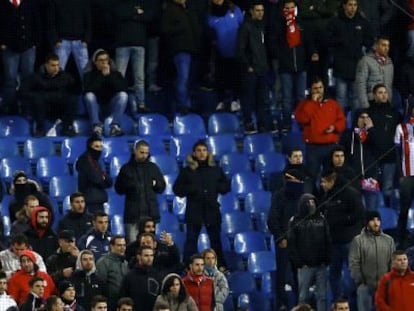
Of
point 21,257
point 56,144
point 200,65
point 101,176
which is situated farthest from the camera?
point 200,65

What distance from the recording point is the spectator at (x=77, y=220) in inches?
848

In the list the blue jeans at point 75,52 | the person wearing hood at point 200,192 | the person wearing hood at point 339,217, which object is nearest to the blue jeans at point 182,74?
the blue jeans at point 75,52

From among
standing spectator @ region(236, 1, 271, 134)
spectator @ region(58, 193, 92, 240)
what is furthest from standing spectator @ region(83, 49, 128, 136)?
spectator @ region(58, 193, 92, 240)

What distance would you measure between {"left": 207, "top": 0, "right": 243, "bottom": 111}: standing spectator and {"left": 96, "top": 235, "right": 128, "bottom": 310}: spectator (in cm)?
465

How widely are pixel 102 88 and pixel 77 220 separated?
2.81 m

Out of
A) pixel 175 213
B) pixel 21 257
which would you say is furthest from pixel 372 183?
pixel 21 257

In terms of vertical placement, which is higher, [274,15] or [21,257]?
[274,15]

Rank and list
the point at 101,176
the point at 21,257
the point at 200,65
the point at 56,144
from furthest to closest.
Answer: the point at 200,65 → the point at 56,144 → the point at 101,176 → the point at 21,257

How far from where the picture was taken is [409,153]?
23562 mm

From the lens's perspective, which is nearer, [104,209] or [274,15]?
[104,209]

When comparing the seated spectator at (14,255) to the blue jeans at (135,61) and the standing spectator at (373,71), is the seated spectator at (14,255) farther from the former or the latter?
the standing spectator at (373,71)

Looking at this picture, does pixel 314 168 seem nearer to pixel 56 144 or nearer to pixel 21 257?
pixel 56 144

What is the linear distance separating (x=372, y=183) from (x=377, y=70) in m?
1.77

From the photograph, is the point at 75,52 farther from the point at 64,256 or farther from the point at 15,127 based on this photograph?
the point at 64,256
